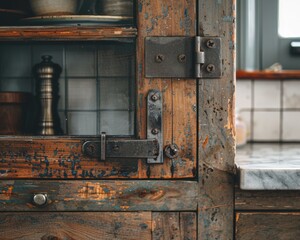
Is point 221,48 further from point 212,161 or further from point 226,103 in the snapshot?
point 212,161

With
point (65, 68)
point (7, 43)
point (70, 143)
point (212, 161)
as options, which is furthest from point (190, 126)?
point (7, 43)

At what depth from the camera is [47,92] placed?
4.03ft

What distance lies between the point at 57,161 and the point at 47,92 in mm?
247

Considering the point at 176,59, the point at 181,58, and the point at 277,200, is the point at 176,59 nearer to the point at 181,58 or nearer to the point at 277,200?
the point at 181,58

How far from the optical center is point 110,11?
1.14 metres

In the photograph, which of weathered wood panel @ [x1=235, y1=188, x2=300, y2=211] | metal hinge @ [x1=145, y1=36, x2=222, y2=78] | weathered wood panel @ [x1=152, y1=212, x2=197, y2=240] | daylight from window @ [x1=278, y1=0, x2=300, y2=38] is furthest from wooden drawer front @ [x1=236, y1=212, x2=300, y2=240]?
daylight from window @ [x1=278, y1=0, x2=300, y2=38]

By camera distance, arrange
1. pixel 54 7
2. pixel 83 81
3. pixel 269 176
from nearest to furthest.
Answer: pixel 269 176, pixel 54 7, pixel 83 81

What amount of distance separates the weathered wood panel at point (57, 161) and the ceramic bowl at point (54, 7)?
0.36 m

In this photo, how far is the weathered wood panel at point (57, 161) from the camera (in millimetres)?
1089

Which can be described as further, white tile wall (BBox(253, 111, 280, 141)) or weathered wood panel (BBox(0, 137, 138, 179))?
white tile wall (BBox(253, 111, 280, 141))

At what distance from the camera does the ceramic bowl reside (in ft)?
3.79

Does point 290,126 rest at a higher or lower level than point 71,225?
higher

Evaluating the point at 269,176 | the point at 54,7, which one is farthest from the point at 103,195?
the point at 54,7

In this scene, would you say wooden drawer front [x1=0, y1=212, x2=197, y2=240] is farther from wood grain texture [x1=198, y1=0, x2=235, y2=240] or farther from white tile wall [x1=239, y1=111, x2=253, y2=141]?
white tile wall [x1=239, y1=111, x2=253, y2=141]
